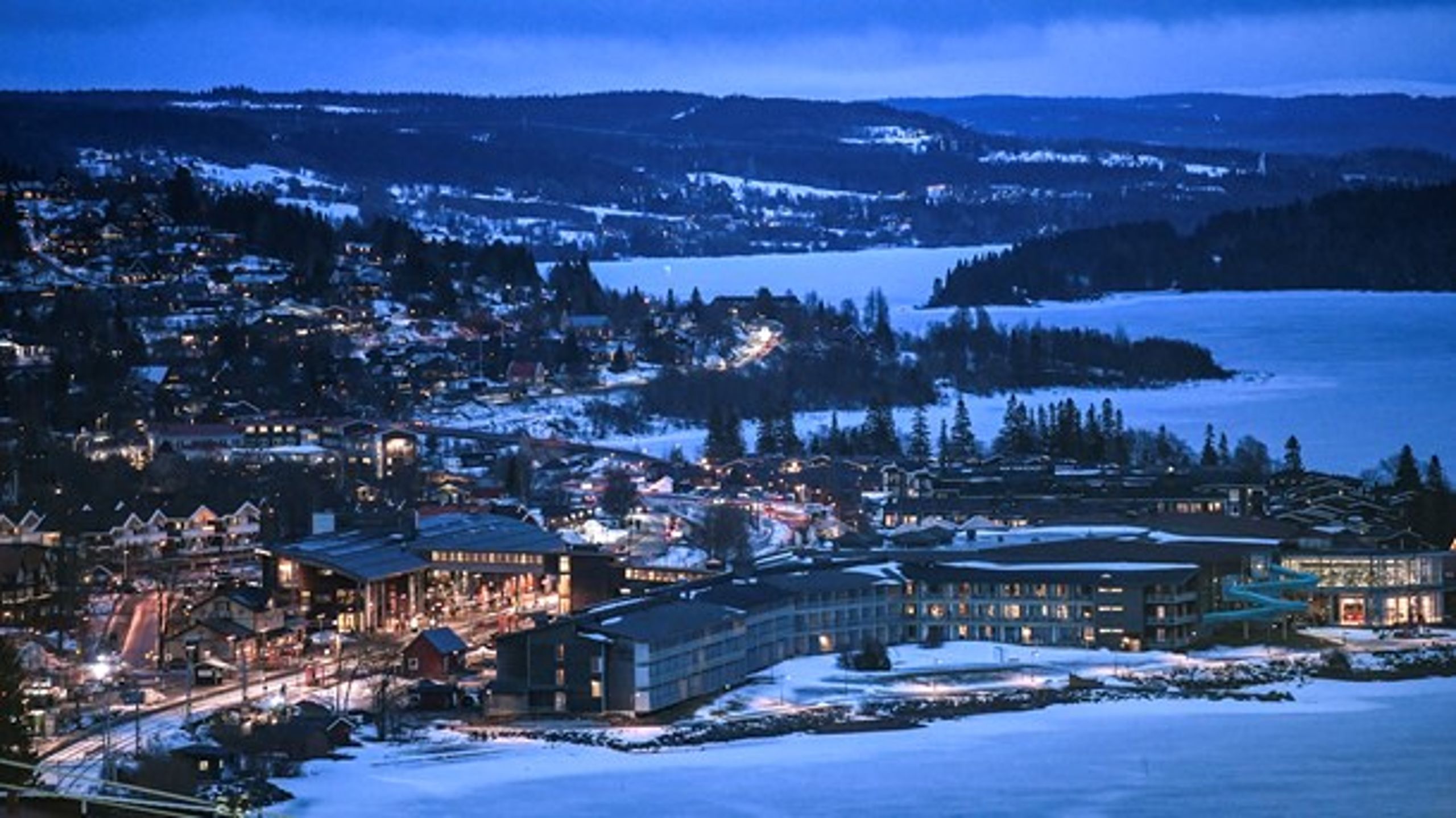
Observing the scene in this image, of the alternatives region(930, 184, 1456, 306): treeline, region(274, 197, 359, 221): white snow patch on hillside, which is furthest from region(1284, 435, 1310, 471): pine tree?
region(274, 197, 359, 221): white snow patch on hillside

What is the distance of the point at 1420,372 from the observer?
26.1m

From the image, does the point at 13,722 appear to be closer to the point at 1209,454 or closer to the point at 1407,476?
the point at 1407,476

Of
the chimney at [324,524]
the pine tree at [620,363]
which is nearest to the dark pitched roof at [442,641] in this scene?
the chimney at [324,524]

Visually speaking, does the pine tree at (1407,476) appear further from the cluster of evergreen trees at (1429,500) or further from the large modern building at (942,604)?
the large modern building at (942,604)

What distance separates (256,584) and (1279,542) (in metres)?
A: 4.95

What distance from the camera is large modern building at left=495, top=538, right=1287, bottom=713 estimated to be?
424 inches

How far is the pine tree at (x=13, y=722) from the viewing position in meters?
7.49

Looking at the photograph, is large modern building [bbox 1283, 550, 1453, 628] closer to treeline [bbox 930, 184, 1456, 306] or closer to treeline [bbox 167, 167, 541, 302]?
treeline [bbox 167, 167, 541, 302]

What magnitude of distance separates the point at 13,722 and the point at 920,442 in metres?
10.9

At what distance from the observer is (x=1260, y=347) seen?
30078 mm

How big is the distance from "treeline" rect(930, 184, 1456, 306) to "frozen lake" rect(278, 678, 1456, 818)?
28.1 metres

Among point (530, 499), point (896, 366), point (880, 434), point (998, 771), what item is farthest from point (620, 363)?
point (998, 771)

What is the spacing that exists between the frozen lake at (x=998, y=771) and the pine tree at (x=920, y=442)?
771 centimetres

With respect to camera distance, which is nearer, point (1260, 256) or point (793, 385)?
point (793, 385)
